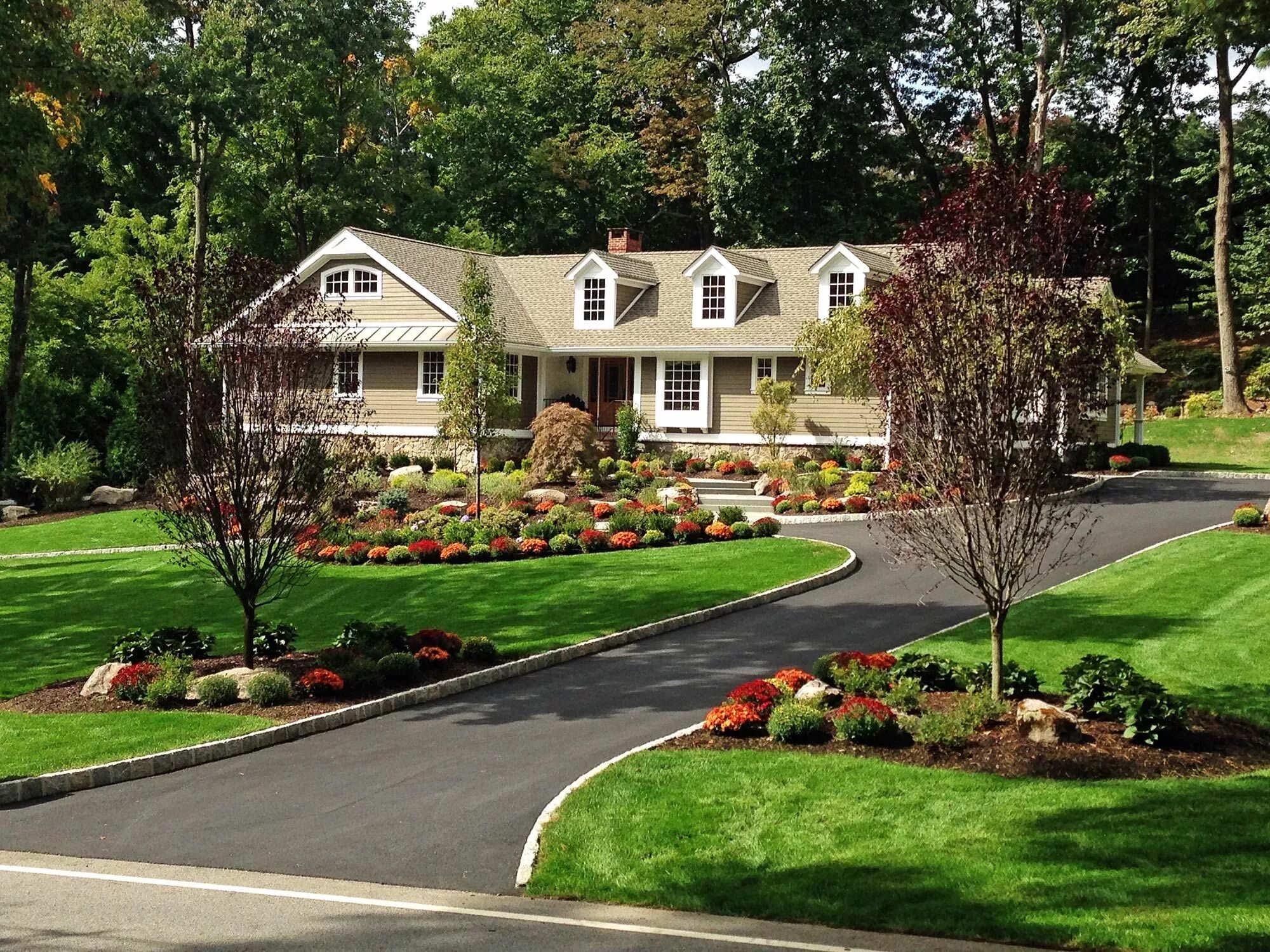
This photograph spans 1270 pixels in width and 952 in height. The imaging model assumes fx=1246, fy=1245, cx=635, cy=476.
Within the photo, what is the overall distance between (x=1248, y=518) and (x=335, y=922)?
1924cm

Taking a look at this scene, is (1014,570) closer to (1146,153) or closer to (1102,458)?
(1102,458)

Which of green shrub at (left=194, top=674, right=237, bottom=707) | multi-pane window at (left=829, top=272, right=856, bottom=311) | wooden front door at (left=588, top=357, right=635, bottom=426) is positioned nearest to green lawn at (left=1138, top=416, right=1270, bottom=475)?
multi-pane window at (left=829, top=272, right=856, bottom=311)

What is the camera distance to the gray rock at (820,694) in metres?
12.2

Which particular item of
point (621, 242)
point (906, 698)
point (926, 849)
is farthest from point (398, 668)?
point (621, 242)

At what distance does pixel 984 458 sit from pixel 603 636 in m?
7.06

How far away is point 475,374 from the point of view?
2586 cm

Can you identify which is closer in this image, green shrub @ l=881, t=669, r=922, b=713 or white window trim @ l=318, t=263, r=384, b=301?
green shrub @ l=881, t=669, r=922, b=713

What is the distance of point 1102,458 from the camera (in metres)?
31.9

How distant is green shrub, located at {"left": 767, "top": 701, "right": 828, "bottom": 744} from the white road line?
3.85m

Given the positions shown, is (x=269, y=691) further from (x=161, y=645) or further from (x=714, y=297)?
(x=714, y=297)

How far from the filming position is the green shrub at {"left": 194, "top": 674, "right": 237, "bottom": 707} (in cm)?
1394

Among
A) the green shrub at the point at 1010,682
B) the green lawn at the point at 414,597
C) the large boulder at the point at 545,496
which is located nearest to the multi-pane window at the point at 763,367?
the large boulder at the point at 545,496

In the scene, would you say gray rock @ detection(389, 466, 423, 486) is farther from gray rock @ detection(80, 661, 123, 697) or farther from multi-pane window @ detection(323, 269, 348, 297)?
gray rock @ detection(80, 661, 123, 697)

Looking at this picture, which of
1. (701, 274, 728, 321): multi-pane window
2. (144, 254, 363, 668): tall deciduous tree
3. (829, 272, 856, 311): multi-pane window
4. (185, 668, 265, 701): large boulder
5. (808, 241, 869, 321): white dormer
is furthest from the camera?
(701, 274, 728, 321): multi-pane window
